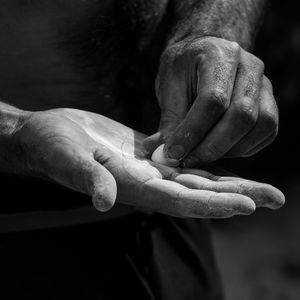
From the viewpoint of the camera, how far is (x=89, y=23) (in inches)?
56.6

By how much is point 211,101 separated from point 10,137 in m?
0.31

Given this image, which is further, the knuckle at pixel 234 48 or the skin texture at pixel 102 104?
the knuckle at pixel 234 48

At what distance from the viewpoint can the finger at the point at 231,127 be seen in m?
1.26

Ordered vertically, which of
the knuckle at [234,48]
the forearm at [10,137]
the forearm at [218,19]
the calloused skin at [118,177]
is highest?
the knuckle at [234,48]

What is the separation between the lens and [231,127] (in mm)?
1259

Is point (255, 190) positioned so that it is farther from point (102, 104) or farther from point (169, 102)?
point (102, 104)

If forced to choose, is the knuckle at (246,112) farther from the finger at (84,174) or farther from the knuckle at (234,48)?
the finger at (84,174)

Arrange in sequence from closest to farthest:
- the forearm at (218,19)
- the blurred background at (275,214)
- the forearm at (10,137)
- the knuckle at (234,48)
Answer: the forearm at (10,137) < the knuckle at (234,48) < the forearm at (218,19) < the blurred background at (275,214)

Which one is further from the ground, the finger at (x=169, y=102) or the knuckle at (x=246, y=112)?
the knuckle at (x=246, y=112)

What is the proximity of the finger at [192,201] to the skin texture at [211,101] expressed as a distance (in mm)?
147

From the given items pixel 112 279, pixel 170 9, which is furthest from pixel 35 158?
pixel 170 9

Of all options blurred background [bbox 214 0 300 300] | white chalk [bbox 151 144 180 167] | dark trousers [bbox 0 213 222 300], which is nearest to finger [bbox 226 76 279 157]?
white chalk [bbox 151 144 180 167]

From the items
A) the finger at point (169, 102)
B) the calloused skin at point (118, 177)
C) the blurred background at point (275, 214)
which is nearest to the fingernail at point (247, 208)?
the calloused skin at point (118, 177)

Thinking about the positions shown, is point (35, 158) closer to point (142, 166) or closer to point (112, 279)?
point (142, 166)
